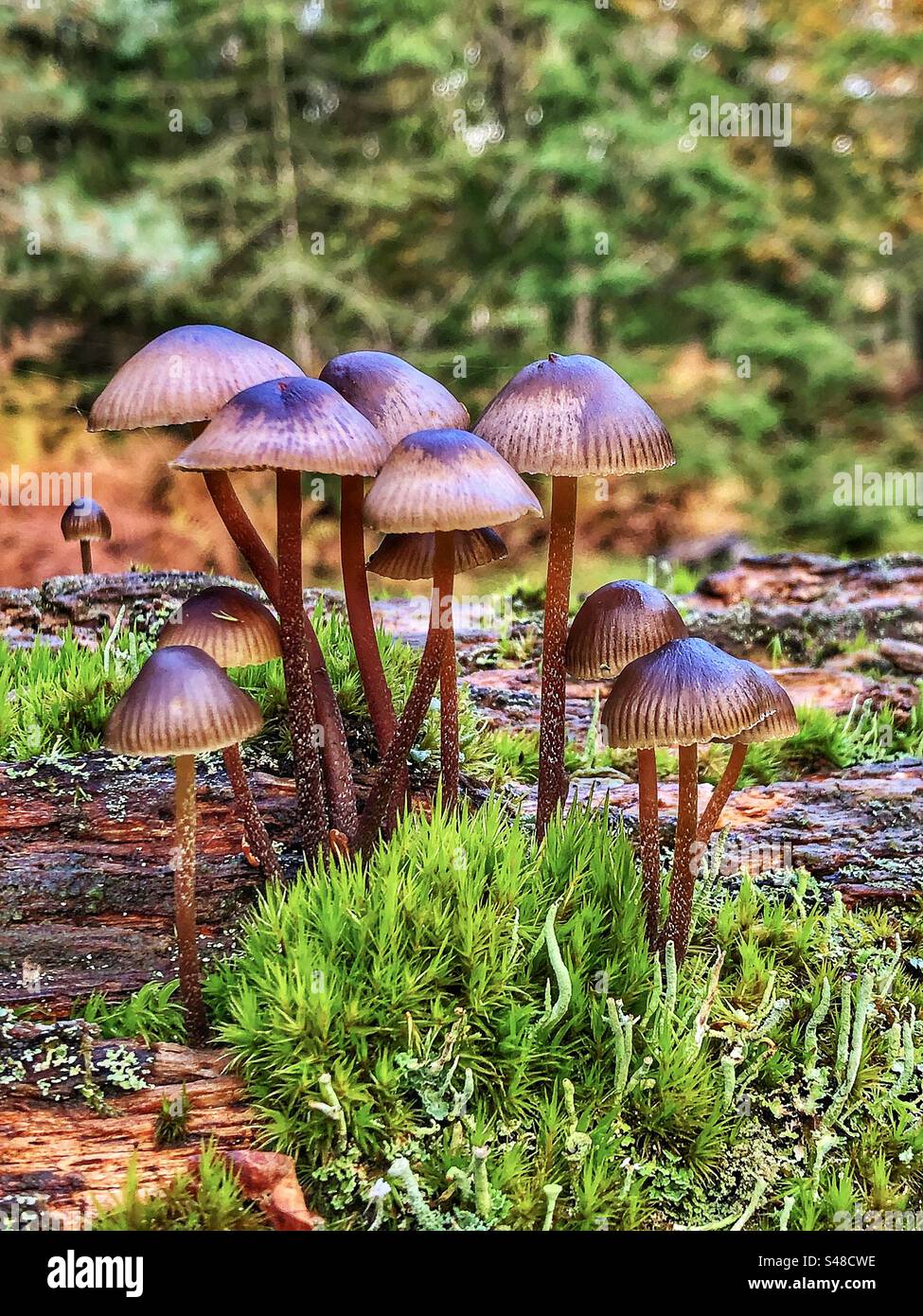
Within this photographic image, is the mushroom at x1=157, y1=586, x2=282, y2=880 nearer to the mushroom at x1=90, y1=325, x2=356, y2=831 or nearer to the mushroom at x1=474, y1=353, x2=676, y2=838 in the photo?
the mushroom at x1=90, y1=325, x2=356, y2=831

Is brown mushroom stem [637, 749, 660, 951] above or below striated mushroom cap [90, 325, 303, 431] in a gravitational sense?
below

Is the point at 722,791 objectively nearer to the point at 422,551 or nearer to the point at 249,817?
the point at 422,551

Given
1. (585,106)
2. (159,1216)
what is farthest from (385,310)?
(159,1216)

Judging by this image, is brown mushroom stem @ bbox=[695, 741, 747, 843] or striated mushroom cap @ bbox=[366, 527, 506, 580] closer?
brown mushroom stem @ bbox=[695, 741, 747, 843]

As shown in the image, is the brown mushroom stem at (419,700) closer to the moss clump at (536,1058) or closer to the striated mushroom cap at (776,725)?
the moss clump at (536,1058)

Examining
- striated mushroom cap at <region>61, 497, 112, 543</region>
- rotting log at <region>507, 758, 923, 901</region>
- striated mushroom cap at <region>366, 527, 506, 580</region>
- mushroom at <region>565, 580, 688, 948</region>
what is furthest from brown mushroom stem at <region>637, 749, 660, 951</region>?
striated mushroom cap at <region>61, 497, 112, 543</region>

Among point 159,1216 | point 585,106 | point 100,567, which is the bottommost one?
point 159,1216

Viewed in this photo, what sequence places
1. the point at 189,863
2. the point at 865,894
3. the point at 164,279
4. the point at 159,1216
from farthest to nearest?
the point at 164,279 < the point at 865,894 < the point at 189,863 < the point at 159,1216

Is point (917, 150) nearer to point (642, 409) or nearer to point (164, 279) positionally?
point (164, 279)

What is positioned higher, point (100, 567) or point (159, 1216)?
point (100, 567)
